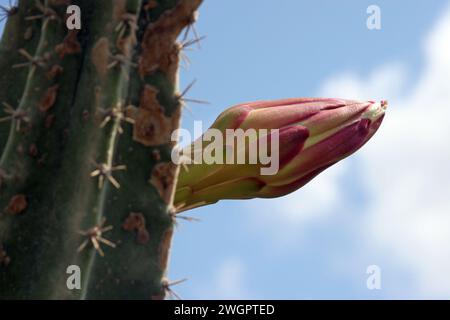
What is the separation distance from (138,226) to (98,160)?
0.15 m

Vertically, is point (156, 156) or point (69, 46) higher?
point (69, 46)

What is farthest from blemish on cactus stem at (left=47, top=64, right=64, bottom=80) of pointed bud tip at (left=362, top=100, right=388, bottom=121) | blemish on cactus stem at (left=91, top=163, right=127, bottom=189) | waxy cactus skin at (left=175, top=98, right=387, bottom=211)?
pointed bud tip at (left=362, top=100, right=388, bottom=121)

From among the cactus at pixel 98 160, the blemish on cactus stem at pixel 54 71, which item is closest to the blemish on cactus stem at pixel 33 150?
the cactus at pixel 98 160

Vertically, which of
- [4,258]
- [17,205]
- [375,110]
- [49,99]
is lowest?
[4,258]

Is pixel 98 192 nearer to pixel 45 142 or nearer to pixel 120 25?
pixel 45 142

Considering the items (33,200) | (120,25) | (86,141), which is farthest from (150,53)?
(33,200)

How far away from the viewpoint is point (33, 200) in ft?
6.46

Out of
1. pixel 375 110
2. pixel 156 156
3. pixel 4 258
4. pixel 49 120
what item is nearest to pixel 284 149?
pixel 375 110

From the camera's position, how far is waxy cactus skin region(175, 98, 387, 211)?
236 centimetres

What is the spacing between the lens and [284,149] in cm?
233

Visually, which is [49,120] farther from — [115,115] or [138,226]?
[138,226]

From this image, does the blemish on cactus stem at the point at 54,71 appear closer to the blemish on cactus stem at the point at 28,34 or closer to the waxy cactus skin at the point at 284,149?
the blemish on cactus stem at the point at 28,34
